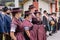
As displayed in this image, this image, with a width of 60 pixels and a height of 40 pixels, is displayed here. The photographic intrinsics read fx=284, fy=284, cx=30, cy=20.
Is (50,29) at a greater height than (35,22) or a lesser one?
lesser

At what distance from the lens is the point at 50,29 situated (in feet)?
63.2

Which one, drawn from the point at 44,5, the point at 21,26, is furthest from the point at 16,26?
the point at 44,5

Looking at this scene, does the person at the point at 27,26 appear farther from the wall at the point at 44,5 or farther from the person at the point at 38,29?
the wall at the point at 44,5

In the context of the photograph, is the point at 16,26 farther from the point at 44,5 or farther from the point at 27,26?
the point at 44,5

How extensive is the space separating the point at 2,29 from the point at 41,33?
1.31 m

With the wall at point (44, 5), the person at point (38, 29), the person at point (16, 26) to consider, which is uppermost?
the person at point (16, 26)

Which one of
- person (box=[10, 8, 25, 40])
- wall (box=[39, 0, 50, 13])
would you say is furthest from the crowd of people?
wall (box=[39, 0, 50, 13])

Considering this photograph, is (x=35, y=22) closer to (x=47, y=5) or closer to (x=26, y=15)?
(x=26, y=15)

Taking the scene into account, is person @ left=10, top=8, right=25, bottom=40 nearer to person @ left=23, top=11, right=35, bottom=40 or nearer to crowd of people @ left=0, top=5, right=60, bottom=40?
crowd of people @ left=0, top=5, right=60, bottom=40

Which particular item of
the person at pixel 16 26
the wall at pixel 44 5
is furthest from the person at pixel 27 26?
the wall at pixel 44 5

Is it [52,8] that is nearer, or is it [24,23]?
[24,23]

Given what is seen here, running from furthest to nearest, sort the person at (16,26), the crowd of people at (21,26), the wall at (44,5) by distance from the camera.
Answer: the wall at (44,5) < the crowd of people at (21,26) < the person at (16,26)

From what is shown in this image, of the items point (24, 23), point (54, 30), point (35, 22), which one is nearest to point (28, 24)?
point (24, 23)

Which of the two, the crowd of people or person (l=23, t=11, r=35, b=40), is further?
person (l=23, t=11, r=35, b=40)
